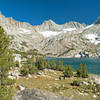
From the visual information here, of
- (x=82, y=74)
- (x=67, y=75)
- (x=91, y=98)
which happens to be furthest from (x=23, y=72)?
(x=91, y=98)

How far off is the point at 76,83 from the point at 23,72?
26.3 meters

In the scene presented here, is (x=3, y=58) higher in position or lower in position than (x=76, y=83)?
higher

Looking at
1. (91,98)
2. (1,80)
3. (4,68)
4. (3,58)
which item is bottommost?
(91,98)

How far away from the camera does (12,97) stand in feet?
53.6

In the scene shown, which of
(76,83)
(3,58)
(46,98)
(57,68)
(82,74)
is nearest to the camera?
(46,98)

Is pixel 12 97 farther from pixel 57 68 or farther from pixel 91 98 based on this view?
pixel 57 68

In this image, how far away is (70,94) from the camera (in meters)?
31.9

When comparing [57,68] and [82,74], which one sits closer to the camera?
[82,74]

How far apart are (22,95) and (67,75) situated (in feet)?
136

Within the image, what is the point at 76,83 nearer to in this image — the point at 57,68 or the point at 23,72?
the point at 23,72

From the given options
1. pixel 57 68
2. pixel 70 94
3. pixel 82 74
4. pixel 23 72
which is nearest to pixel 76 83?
pixel 70 94

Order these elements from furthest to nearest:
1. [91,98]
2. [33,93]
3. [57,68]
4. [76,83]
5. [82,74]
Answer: [57,68]
[82,74]
[76,83]
[91,98]
[33,93]

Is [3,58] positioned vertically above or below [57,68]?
above

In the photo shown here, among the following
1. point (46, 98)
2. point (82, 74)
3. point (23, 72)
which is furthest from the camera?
point (82, 74)
